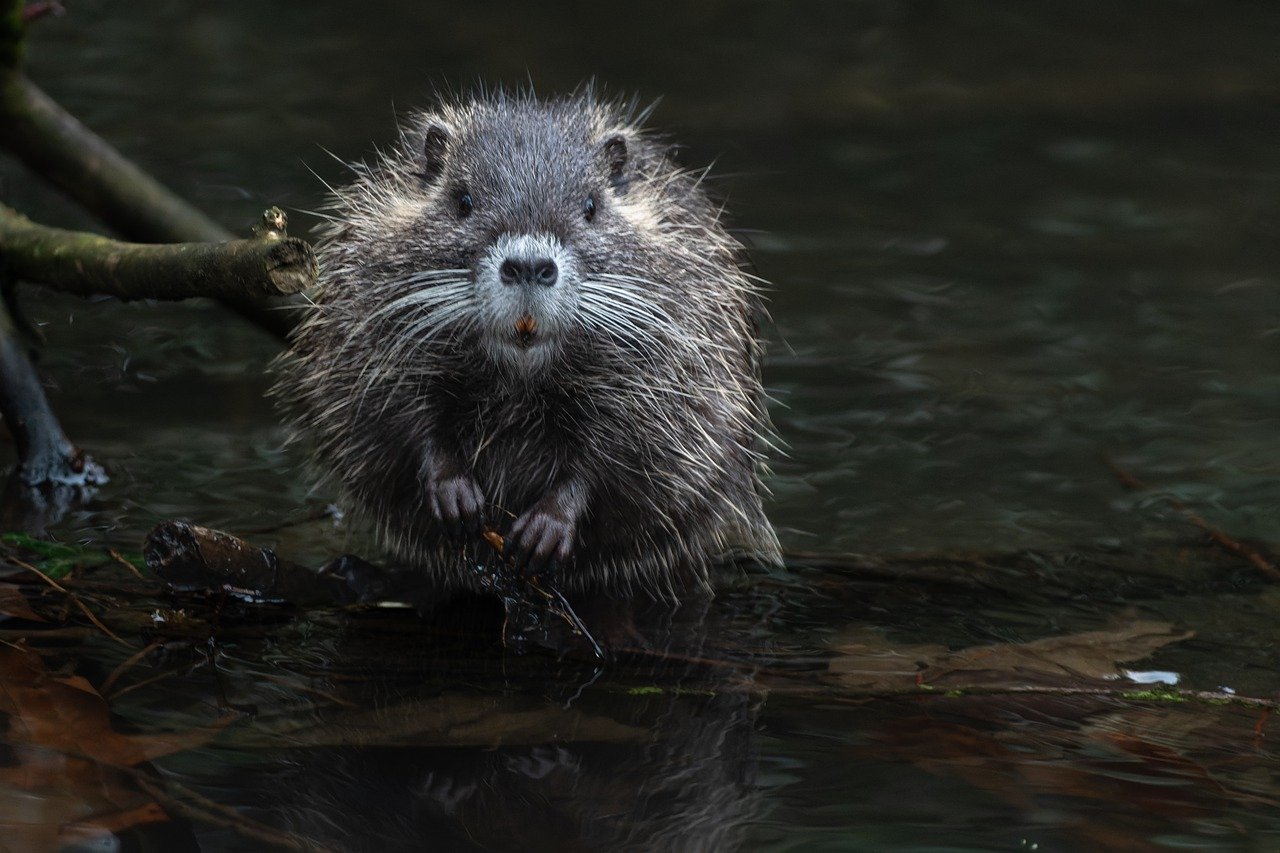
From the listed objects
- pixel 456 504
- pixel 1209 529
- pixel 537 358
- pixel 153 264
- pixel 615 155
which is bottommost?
pixel 1209 529

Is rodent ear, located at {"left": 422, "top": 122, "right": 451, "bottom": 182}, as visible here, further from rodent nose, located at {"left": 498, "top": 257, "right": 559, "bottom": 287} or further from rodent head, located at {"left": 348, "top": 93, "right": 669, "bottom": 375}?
rodent nose, located at {"left": 498, "top": 257, "right": 559, "bottom": 287}

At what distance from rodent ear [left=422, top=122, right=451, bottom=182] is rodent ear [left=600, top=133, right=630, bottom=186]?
0.47m

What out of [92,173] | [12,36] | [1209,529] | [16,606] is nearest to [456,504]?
[16,606]

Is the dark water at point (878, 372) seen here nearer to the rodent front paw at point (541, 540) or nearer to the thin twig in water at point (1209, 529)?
the thin twig in water at point (1209, 529)

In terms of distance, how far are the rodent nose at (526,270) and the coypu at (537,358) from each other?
15 mm

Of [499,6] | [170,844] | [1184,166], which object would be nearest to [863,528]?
[170,844]

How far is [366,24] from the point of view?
37.4 feet

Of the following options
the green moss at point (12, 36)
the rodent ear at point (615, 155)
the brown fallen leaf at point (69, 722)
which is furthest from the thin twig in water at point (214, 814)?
the green moss at point (12, 36)

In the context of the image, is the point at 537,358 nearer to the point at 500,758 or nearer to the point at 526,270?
the point at 526,270

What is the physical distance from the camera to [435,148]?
480cm

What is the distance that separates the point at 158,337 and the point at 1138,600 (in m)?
4.20

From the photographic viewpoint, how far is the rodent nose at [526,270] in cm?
401

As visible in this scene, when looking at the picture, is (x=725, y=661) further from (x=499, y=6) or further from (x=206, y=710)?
(x=499, y=6)

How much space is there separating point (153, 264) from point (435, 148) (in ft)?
2.91
